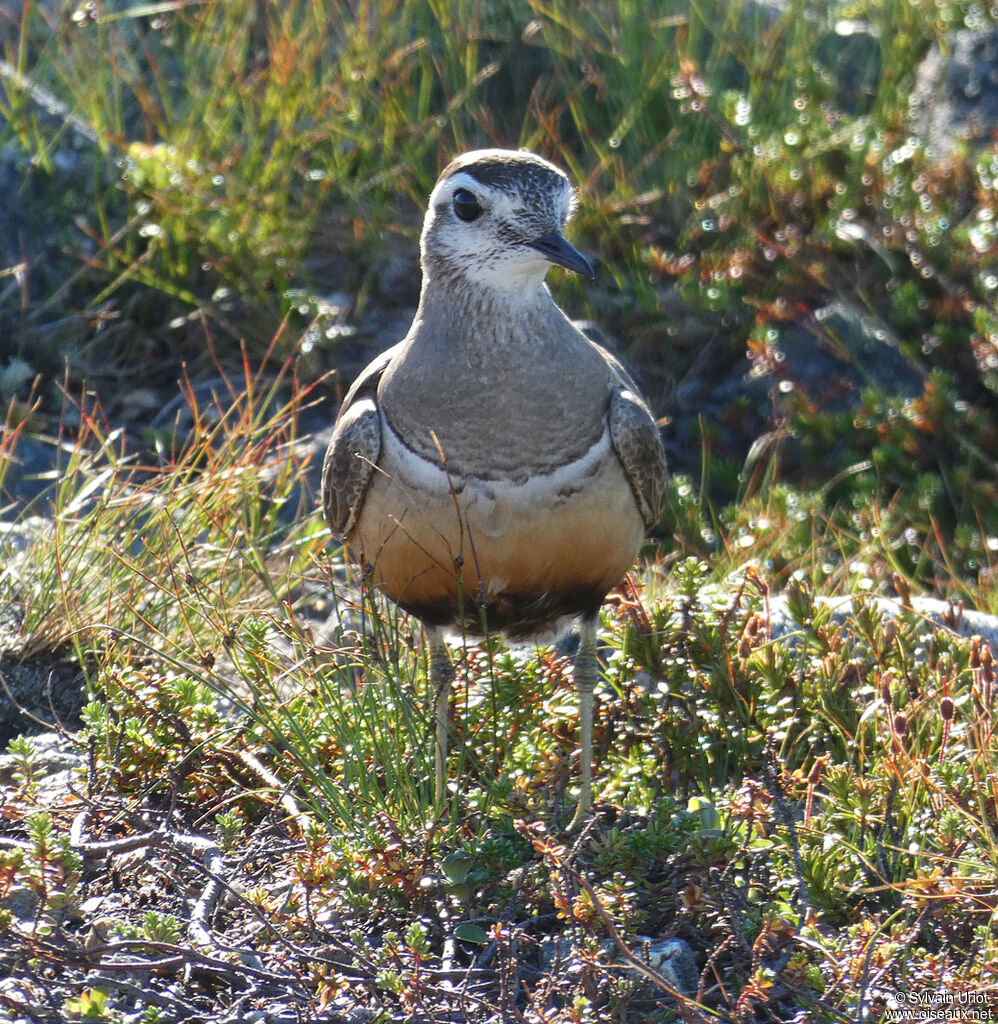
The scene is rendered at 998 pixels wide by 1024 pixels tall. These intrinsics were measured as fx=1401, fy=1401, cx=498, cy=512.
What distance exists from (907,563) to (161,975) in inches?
147

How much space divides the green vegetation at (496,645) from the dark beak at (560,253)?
3.22 ft

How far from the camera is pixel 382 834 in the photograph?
3.71 m

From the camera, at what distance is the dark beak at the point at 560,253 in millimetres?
3881

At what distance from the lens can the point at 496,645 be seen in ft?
14.8

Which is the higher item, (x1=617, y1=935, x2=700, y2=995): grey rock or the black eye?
the black eye

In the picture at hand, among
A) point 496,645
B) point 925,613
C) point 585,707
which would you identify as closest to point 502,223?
point 496,645

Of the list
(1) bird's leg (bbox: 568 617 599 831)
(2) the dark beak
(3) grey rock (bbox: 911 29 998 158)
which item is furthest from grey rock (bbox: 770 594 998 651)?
(3) grey rock (bbox: 911 29 998 158)

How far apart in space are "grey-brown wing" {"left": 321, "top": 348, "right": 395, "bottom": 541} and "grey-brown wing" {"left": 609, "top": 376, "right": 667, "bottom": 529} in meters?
0.70

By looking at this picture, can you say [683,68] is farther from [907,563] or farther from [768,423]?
[907,563]

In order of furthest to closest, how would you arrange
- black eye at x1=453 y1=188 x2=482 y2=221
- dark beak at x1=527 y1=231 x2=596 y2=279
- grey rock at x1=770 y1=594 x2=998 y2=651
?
1. grey rock at x1=770 y1=594 x2=998 y2=651
2. black eye at x1=453 y1=188 x2=482 y2=221
3. dark beak at x1=527 y1=231 x2=596 y2=279

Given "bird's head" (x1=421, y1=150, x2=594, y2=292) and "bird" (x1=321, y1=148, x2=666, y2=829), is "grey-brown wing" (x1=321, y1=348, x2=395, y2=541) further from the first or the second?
"bird's head" (x1=421, y1=150, x2=594, y2=292)

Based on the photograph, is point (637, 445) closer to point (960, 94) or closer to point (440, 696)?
point (440, 696)

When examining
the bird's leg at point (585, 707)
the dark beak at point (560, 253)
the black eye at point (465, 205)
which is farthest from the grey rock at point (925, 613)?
the black eye at point (465, 205)

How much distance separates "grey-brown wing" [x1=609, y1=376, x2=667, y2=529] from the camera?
162 inches
